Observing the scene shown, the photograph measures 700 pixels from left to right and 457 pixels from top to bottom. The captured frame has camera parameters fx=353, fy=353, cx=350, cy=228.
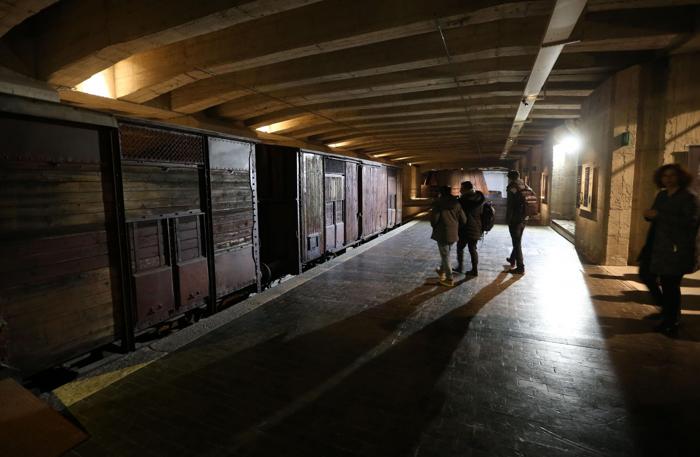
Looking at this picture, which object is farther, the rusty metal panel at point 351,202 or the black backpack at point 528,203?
the rusty metal panel at point 351,202

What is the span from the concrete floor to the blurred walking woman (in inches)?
19.0

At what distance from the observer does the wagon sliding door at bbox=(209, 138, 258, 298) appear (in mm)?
5637

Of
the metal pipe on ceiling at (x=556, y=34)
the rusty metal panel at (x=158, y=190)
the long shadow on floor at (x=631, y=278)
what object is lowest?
the long shadow on floor at (x=631, y=278)

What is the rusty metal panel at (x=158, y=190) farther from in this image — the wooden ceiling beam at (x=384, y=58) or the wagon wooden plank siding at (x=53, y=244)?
the wooden ceiling beam at (x=384, y=58)

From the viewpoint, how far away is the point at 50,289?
11.3 ft

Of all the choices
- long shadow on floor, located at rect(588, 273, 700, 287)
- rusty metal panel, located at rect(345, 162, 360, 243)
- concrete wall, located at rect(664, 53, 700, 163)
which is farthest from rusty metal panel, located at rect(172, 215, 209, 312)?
concrete wall, located at rect(664, 53, 700, 163)

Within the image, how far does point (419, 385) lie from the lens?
10.9 feet

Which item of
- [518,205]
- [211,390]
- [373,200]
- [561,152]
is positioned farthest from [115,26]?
[561,152]

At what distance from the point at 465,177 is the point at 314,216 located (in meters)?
18.6

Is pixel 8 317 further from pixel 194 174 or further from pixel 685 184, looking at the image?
pixel 685 184

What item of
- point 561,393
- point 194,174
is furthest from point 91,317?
point 561,393

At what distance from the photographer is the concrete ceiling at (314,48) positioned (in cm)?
460

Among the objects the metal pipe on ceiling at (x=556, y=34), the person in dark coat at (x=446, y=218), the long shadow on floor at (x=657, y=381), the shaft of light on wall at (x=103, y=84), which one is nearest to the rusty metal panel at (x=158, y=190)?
the shaft of light on wall at (x=103, y=84)

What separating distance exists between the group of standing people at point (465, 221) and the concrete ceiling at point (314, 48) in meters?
2.26
